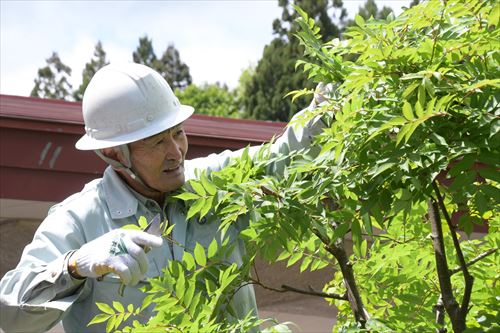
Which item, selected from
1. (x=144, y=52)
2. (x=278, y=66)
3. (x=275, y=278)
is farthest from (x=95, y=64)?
(x=275, y=278)

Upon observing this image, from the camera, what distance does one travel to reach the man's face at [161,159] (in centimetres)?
280

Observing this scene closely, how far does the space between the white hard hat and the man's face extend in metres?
0.04

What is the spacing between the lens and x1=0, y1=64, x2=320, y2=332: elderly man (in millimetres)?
2664

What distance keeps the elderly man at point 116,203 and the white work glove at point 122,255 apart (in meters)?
0.18

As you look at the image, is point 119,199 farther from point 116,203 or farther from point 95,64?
point 95,64

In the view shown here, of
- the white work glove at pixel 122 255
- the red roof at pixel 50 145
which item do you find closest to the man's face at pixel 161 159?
the white work glove at pixel 122 255

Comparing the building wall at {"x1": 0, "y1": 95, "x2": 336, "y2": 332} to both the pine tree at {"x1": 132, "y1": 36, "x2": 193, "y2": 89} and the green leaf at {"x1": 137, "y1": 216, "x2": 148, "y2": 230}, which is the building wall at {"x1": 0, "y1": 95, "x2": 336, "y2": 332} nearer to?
the green leaf at {"x1": 137, "y1": 216, "x2": 148, "y2": 230}

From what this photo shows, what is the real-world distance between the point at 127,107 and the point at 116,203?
0.26 meters

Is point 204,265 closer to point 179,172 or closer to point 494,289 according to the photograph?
point 179,172

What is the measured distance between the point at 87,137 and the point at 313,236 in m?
0.78

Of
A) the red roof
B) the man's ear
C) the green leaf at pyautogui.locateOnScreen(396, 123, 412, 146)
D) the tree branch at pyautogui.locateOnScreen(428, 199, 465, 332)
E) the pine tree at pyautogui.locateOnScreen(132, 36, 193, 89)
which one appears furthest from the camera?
the pine tree at pyautogui.locateOnScreen(132, 36, 193, 89)

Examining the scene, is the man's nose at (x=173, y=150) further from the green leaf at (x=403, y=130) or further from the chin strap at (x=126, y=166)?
the green leaf at (x=403, y=130)

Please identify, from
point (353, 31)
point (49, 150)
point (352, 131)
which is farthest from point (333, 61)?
point (49, 150)

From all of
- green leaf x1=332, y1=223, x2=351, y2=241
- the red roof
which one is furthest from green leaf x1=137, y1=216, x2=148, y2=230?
the red roof
